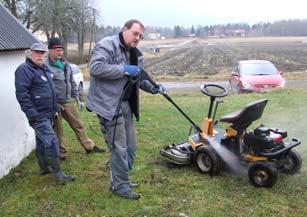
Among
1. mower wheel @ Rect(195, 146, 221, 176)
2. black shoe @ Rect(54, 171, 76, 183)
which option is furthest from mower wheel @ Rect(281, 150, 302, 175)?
black shoe @ Rect(54, 171, 76, 183)

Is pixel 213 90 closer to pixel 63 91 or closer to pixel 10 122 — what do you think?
pixel 63 91

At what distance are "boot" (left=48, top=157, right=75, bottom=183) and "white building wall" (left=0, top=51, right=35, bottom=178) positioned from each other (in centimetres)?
80

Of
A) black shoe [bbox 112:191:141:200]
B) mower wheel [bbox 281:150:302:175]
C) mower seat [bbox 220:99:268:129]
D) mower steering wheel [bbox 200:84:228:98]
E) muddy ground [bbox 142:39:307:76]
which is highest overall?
mower steering wheel [bbox 200:84:228:98]

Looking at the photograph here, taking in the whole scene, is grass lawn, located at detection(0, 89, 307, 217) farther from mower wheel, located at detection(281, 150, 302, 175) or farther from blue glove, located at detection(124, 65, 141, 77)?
blue glove, located at detection(124, 65, 141, 77)

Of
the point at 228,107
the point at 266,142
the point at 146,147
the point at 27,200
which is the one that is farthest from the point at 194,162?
the point at 228,107

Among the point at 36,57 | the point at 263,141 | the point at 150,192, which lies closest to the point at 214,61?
the point at 263,141

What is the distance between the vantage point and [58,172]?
5.90 meters

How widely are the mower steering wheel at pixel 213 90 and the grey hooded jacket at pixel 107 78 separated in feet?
4.79

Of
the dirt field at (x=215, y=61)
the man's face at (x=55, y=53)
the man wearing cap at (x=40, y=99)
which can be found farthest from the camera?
the dirt field at (x=215, y=61)

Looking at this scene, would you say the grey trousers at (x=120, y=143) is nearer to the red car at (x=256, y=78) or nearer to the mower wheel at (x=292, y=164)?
the mower wheel at (x=292, y=164)

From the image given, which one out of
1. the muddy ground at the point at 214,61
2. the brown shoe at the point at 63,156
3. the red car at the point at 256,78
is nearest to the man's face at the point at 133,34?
the brown shoe at the point at 63,156

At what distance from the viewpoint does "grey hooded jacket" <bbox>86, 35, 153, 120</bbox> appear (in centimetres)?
→ 480

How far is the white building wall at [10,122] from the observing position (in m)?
6.23

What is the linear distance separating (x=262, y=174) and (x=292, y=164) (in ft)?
2.35
